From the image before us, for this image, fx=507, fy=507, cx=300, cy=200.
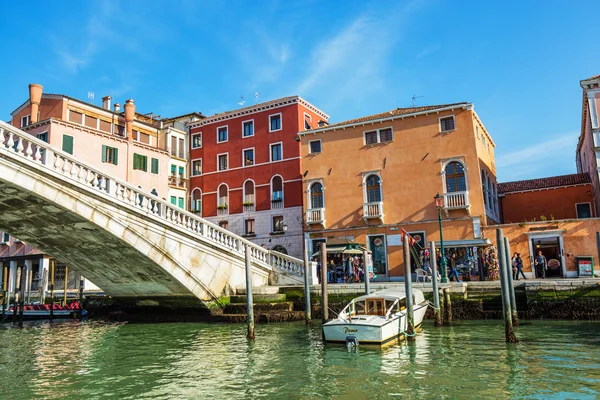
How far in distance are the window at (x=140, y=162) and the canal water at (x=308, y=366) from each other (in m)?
14.6

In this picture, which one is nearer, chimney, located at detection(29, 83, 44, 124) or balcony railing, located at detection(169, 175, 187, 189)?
chimney, located at detection(29, 83, 44, 124)

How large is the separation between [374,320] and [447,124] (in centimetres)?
1314

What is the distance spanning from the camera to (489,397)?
21.1 feet

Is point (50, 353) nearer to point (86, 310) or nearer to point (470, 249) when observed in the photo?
point (86, 310)

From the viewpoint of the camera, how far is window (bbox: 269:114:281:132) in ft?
89.4

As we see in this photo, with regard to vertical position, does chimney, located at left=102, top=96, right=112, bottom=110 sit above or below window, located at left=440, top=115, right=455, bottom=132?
above

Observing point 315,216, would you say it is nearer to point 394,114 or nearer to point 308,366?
point 394,114

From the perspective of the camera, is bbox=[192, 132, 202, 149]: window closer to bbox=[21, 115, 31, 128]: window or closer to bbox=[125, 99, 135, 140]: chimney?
bbox=[125, 99, 135, 140]: chimney

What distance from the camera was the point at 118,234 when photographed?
551 inches

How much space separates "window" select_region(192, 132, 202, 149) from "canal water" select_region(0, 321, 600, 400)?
18.2 meters

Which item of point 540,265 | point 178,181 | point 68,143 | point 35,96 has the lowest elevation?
point 540,265

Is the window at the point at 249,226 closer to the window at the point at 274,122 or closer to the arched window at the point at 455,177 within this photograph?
the window at the point at 274,122

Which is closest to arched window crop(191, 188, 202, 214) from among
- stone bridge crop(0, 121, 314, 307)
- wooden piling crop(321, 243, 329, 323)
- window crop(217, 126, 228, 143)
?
window crop(217, 126, 228, 143)

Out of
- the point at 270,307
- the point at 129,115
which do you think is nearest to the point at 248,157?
the point at 129,115
